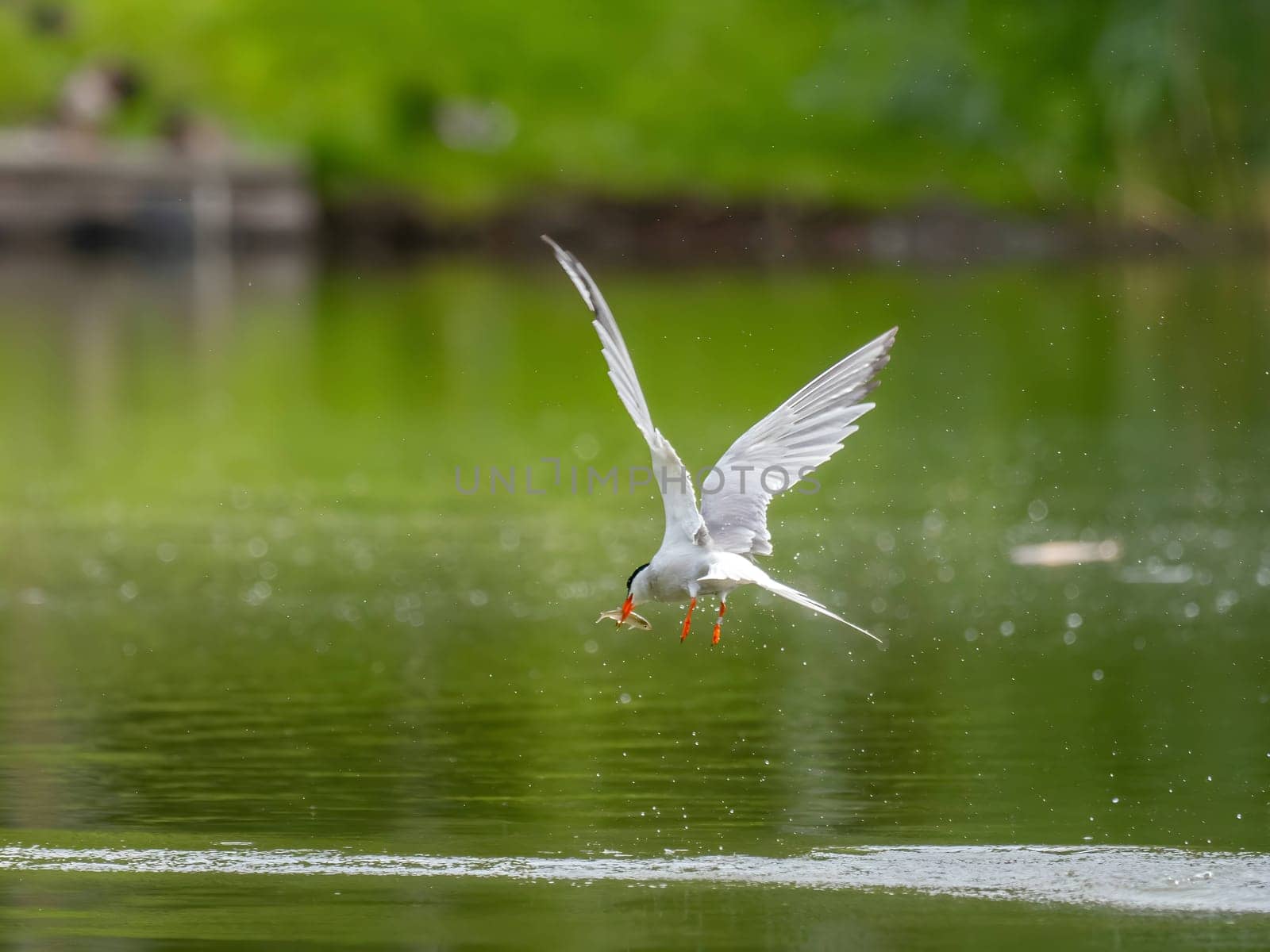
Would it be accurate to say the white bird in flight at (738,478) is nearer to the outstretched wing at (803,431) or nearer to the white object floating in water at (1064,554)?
the outstretched wing at (803,431)

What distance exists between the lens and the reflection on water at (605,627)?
1112 cm

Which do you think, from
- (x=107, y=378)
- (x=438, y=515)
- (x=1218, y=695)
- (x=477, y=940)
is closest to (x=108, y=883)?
(x=477, y=940)

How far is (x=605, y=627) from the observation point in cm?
1574

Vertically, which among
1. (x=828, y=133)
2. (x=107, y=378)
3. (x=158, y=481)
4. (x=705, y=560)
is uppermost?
(x=828, y=133)

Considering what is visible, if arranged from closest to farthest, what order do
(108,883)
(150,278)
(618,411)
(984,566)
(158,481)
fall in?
(108,883), (984,566), (158,481), (618,411), (150,278)

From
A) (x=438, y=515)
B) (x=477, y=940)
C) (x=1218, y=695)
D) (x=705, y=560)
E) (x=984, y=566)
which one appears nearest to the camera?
(x=477, y=940)

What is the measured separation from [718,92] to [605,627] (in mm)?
51061

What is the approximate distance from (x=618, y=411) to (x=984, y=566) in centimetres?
1140

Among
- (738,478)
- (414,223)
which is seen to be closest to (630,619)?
(738,478)

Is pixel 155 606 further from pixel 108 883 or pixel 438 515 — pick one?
pixel 108 883

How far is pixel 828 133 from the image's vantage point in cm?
6306

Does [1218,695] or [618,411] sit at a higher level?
[618,411]

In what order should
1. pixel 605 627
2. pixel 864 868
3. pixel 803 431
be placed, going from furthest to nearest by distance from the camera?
pixel 605 627 < pixel 803 431 < pixel 864 868

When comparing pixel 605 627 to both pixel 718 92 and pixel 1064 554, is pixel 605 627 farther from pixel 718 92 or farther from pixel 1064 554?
pixel 718 92
